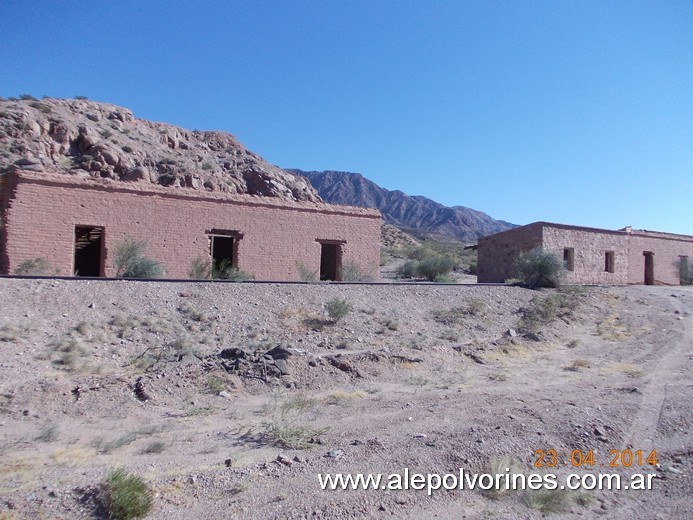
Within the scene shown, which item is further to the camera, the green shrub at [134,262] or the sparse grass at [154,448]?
the green shrub at [134,262]

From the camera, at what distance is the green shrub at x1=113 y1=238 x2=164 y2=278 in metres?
17.3

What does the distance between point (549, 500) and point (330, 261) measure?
19.7m

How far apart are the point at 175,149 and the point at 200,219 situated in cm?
3564

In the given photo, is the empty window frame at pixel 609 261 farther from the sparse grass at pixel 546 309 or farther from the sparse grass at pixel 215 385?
the sparse grass at pixel 215 385

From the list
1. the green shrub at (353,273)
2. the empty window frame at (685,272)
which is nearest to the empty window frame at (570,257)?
the green shrub at (353,273)

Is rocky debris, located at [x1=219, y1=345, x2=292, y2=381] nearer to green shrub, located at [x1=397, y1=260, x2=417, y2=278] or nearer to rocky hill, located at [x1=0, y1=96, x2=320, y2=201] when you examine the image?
green shrub, located at [x1=397, y1=260, x2=417, y2=278]

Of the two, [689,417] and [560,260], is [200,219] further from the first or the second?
[689,417]

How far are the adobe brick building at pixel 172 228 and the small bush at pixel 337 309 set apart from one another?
7.69 meters

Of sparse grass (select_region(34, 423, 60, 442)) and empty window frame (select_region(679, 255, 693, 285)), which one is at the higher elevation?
empty window frame (select_region(679, 255, 693, 285))

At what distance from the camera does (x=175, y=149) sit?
5216 cm

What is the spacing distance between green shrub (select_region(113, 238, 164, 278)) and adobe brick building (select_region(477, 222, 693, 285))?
59.5ft

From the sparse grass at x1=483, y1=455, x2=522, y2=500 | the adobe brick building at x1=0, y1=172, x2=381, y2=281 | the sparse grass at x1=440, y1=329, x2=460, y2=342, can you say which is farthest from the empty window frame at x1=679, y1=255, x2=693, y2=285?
the sparse grass at x1=483, y1=455, x2=522, y2=500

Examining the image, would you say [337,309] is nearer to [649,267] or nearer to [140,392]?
[140,392]

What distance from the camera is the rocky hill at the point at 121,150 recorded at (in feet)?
123
